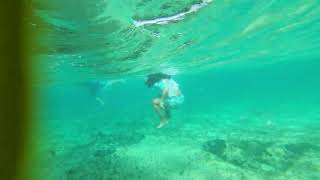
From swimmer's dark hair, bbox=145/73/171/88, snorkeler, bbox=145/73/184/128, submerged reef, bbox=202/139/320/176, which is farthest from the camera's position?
swimmer's dark hair, bbox=145/73/171/88

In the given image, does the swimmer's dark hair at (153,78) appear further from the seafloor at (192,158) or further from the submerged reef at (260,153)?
the submerged reef at (260,153)

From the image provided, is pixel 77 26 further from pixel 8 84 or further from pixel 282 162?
pixel 8 84

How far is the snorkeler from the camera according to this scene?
17.6 meters

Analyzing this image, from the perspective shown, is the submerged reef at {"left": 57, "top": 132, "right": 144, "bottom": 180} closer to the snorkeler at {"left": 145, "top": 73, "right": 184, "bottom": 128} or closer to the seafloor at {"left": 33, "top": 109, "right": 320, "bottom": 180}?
the seafloor at {"left": 33, "top": 109, "right": 320, "bottom": 180}

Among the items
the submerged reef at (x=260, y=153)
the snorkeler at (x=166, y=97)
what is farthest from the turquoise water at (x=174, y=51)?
the snorkeler at (x=166, y=97)

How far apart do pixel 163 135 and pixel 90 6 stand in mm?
14129

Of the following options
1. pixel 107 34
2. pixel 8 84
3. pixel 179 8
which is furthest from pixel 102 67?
pixel 8 84

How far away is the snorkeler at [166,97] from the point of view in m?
17.6

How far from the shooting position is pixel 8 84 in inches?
20.5

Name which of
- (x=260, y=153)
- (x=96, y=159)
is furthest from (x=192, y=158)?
(x=96, y=159)

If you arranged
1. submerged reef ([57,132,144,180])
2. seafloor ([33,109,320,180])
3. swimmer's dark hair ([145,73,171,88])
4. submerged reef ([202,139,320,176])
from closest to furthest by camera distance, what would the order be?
seafloor ([33,109,320,180]), submerged reef ([57,132,144,180]), submerged reef ([202,139,320,176]), swimmer's dark hair ([145,73,171,88])

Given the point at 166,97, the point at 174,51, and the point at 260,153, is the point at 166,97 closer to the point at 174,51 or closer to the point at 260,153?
the point at 260,153

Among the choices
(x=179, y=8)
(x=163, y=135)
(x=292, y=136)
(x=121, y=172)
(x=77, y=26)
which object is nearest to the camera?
(x=121, y=172)

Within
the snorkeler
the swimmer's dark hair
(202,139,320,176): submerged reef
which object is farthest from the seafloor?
the swimmer's dark hair
